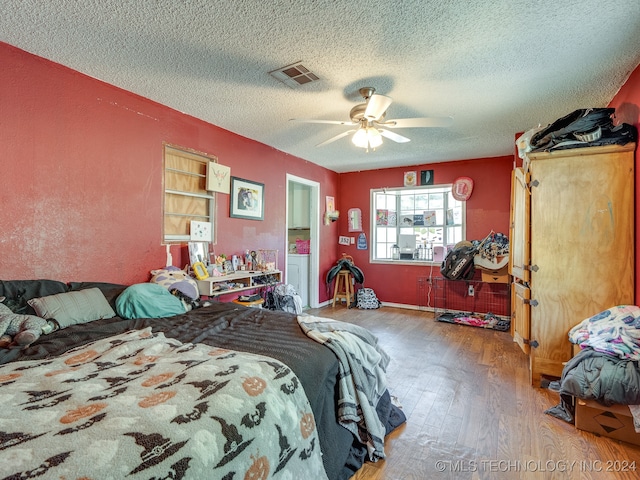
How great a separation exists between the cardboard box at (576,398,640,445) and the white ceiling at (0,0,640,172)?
85.6 inches

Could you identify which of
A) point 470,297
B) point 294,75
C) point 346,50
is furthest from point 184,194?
point 470,297

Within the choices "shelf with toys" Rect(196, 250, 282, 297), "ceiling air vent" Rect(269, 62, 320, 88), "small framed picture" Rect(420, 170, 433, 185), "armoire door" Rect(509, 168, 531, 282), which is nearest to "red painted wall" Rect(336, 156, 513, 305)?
"small framed picture" Rect(420, 170, 433, 185)

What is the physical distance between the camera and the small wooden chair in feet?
18.4

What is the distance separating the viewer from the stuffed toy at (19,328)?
1.69 meters

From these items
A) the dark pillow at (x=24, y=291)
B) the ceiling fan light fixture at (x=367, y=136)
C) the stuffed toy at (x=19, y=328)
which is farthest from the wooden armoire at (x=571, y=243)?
the dark pillow at (x=24, y=291)

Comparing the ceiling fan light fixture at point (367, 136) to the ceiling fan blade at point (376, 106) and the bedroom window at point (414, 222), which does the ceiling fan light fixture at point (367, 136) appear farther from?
the bedroom window at point (414, 222)

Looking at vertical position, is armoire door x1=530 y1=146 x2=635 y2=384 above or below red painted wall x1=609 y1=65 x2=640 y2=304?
below

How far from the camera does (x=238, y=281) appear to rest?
12.1 ft

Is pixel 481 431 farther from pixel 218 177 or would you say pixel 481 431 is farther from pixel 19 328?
pixel 218 177

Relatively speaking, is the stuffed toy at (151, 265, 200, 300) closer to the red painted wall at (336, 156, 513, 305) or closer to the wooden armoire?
the wooden armoire

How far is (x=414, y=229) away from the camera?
18.4 ft

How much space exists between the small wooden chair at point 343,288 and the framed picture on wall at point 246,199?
80.1 inches

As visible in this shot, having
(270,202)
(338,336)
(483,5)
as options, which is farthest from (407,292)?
(483,5)

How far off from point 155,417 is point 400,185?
5.14 metres
